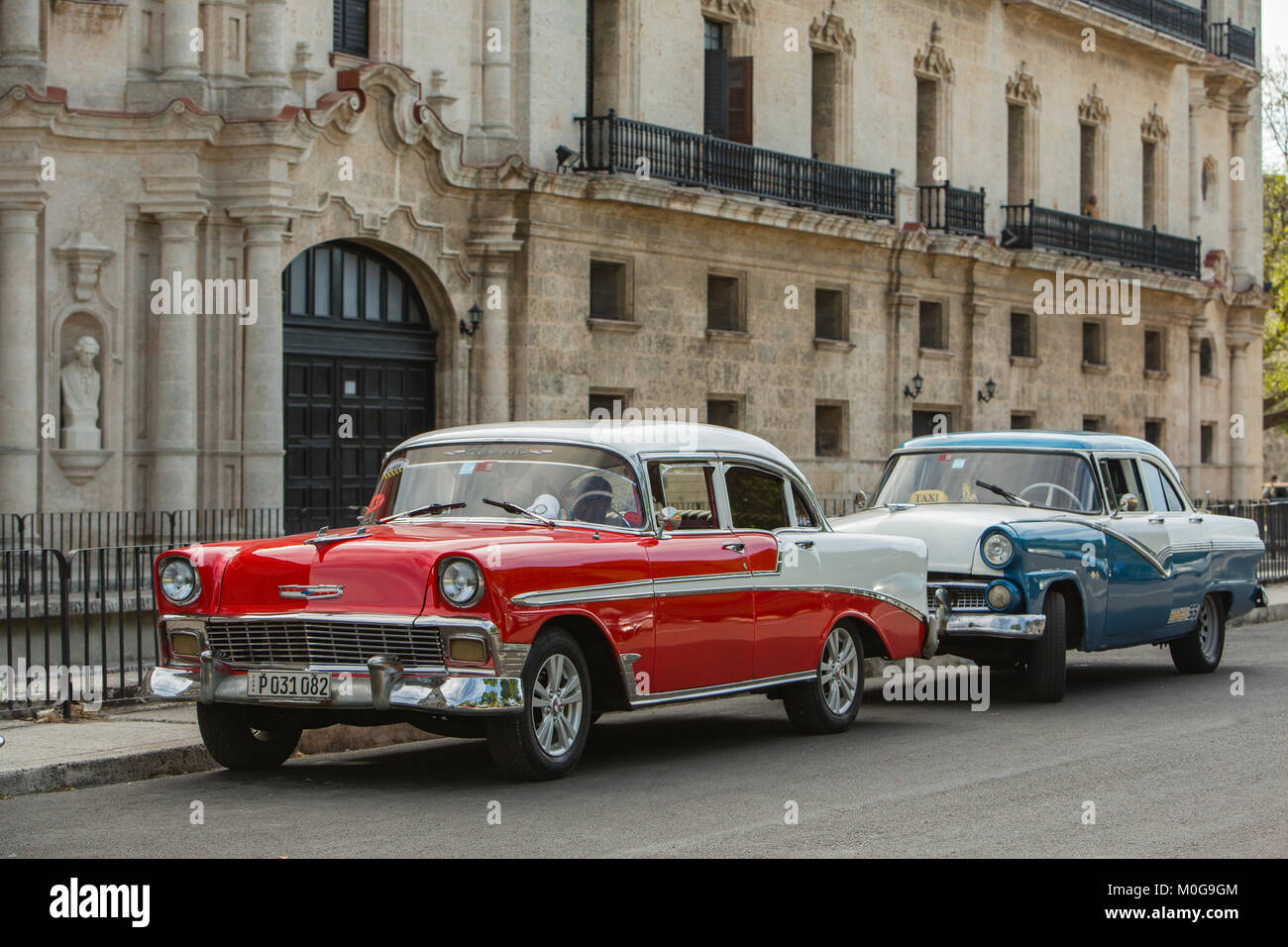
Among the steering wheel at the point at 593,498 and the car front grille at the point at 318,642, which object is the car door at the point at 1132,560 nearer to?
the steering wheel at the point at 593,498

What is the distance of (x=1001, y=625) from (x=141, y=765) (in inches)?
241

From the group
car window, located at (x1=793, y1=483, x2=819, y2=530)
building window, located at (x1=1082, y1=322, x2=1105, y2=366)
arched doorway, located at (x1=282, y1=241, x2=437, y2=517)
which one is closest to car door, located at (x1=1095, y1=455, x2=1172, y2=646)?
car window, located at (x1=793, y1=483, x2=819, y2=530)

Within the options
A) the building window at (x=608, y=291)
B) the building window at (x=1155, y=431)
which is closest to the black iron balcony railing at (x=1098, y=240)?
the building window at (x=1155, y=431)

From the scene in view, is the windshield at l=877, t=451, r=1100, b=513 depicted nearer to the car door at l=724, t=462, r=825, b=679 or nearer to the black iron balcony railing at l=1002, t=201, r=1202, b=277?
the car door at l=724, t=462, r=825, b=679

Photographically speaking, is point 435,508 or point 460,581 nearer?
point 460,581

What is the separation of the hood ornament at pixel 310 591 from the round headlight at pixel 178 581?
60 centimetres

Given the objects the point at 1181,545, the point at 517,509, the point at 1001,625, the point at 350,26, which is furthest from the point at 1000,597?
the point at 350,26

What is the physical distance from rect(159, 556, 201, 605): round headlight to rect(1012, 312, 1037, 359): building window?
28780 mm

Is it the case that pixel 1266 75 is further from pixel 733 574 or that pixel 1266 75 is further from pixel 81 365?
pixel 733 574

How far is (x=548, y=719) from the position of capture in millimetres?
9562

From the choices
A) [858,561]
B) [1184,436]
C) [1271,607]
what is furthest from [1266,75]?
[858,561]

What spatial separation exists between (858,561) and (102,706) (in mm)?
5360

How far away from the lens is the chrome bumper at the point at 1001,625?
1302 cm

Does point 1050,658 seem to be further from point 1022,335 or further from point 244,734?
point 1022,335
